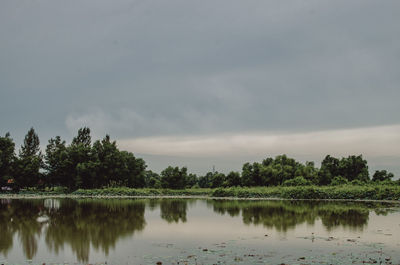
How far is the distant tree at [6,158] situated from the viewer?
236 feet

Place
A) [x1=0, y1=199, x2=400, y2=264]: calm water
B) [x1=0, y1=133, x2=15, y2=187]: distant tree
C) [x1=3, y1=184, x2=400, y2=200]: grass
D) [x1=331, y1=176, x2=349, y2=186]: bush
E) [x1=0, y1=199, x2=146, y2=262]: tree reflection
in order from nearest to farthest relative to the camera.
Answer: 1. [x1=0, y1=199, x2=400, y2=264]: calm water
2. [x1=0, y1=199, x2=146, y2=262]: tree reflection
3. [x1=3, y1=184, x2=400, y2=200]: grass
4. [x1=331, y1=176, x2=349, y2=186]: bush
5. [x1=0, y1=133, x2=15, y2=187]: distant tree

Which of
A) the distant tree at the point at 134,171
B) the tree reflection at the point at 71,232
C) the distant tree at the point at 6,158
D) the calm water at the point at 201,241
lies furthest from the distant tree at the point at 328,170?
the distant tree at the point at 6,158

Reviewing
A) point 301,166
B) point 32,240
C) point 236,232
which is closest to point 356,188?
point 301,166

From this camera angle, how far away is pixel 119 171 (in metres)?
75.8

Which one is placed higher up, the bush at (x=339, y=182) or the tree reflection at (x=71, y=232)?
the bush at (x=339, y=182)

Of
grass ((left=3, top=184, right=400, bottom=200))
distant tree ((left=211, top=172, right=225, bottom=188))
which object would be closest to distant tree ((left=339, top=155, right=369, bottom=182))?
grass ((left=3, top=184, right=400, bottom=200))

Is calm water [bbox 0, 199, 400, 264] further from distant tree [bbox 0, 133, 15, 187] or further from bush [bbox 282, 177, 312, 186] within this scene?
distant tree [bbox 0, 133, 15, 187]

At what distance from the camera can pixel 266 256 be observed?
47.9ft

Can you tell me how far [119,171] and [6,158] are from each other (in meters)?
20.3

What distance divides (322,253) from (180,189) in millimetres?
59505

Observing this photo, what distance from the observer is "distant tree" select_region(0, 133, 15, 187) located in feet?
236

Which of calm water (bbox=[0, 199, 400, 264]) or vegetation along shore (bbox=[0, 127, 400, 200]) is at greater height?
vegetation along shore (bbox=[0, 127, 400, 200])

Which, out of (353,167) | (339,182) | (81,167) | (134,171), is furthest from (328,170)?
(81,167)

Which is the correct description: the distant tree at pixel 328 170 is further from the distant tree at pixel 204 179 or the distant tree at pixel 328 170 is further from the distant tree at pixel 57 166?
the distant tree at pixel 57 166
